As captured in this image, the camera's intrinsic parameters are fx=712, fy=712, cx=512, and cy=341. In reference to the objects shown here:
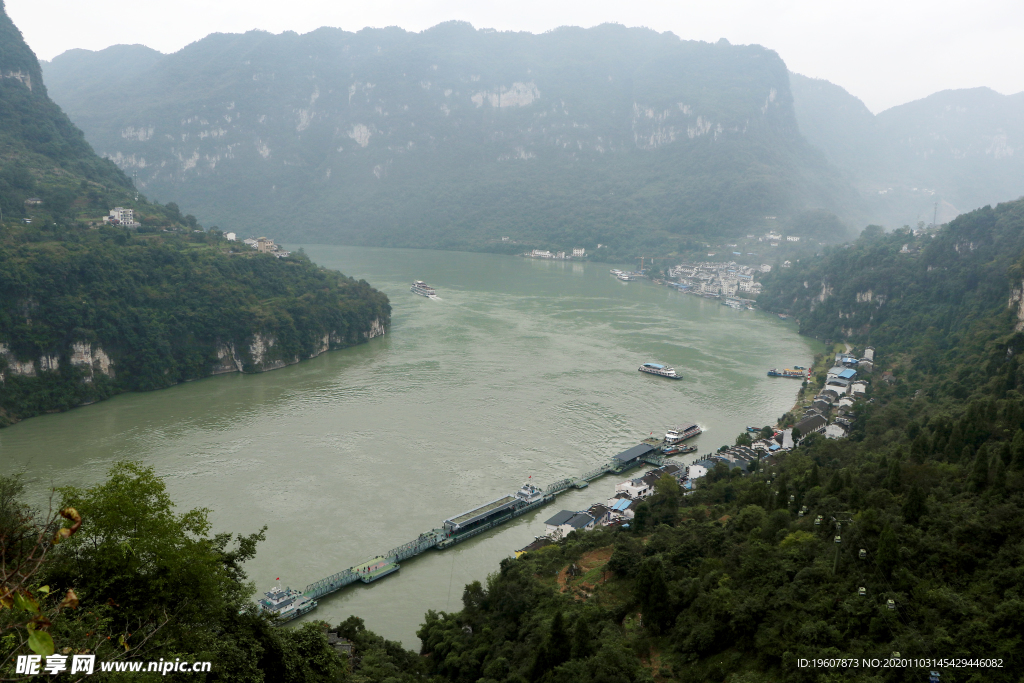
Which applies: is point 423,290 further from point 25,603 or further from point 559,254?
point 25,603

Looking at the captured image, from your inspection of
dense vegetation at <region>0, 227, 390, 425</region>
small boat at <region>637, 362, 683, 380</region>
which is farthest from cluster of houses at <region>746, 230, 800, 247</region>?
dense vegetation at <region>0, 227, 390, 425</region>

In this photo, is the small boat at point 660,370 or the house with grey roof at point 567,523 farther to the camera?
the small boat at point 660,370

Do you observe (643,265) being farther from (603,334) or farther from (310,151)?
(310,151)

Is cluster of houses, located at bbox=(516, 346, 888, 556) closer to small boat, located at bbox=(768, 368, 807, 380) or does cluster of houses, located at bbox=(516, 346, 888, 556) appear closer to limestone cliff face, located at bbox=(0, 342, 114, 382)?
small boat, located at bbox=(768, 368, 807, 380)

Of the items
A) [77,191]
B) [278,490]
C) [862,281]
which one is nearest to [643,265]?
[862,281]

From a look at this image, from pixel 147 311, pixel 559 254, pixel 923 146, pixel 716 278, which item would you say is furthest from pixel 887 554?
pixel 923 146

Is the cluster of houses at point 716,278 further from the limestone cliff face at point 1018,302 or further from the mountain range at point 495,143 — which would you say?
the limestone cliff face at point 1018,302

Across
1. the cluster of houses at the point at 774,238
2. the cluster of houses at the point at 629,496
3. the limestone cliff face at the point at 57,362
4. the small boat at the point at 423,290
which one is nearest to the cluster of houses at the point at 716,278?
the cluster of houses at the point at 774,238

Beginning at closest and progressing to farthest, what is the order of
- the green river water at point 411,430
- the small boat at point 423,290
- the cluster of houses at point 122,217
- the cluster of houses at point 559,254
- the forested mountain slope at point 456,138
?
the green river water at point 411,430 → the cluster of houses at point 122,217 → the small boat at point 423,290 → the cluster of houses at point 559,254 → the forested mountain slope at point 456,138
